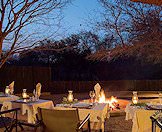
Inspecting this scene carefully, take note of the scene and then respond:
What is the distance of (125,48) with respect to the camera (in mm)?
7980

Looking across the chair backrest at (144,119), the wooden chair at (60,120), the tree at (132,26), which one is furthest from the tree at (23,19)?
the chair backrest at (144,119)

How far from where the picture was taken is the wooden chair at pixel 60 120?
138 inches

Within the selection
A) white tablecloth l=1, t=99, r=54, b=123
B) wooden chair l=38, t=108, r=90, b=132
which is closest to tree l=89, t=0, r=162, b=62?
white tablecloth l=1, t=99, r=54, b=123

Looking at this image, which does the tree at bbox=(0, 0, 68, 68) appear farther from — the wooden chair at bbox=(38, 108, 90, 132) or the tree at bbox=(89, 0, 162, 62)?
the wooden chair at bbox=(38, 108, 90, 132)

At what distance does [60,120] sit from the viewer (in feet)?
11.8

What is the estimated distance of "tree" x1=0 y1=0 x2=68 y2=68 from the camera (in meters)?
6.70

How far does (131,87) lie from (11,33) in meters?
9.89

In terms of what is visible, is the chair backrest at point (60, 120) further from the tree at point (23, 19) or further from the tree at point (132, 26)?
the tree at point (132, 26)

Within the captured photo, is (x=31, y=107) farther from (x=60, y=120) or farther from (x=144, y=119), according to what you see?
(x=144, y=119)

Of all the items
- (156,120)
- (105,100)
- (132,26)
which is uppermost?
(132,26)

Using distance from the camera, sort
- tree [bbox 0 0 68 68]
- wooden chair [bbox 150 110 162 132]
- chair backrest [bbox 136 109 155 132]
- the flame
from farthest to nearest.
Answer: tree [bbox 0 0 68 68] < the flame < chair backrest [bbox 136 109 155 132] < wooden chair [bbox 150 110 162 132]

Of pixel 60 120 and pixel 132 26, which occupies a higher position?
pixel 132 26

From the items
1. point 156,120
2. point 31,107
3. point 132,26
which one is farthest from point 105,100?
point 156,120

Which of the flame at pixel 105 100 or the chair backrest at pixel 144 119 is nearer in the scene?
the chair backrest at pixel 144 119
